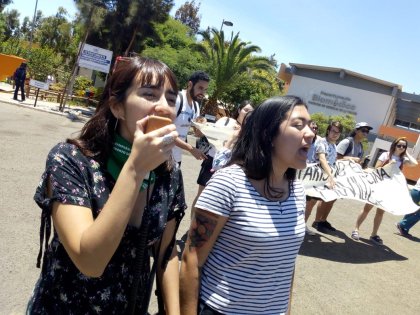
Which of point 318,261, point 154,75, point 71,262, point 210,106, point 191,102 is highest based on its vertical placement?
point 154,75

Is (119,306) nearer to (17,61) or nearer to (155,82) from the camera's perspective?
(155,82)

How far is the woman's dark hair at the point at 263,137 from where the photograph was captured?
6.68 ft

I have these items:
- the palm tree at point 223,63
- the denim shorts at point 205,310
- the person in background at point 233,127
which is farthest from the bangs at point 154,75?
the palm tree at point 223,63

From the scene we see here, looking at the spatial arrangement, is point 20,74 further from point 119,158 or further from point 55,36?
point 55,36

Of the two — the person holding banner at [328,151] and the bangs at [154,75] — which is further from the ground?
the bangs at [154,75]

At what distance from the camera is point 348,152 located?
24.5 ft

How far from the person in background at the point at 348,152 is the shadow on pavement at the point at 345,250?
27 cm

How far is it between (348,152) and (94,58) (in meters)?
12.5

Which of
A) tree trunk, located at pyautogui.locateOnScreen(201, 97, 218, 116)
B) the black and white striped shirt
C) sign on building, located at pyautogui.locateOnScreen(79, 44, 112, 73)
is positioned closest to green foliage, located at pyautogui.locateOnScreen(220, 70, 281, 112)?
tree trunk, located at pyautogui.locateOnScreen(201, 97, 218, 116)

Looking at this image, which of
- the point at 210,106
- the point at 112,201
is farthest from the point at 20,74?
the point at 112,201

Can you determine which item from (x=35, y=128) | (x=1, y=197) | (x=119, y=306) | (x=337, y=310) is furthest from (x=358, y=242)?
(x=35, y=128)

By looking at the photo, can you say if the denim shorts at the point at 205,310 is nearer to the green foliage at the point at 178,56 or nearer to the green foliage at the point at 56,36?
the green foliage at the point at 178,56

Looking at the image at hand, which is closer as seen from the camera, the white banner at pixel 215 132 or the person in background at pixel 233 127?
the person in background at pixel 233 127

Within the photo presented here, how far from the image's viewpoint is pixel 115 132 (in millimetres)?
1544
